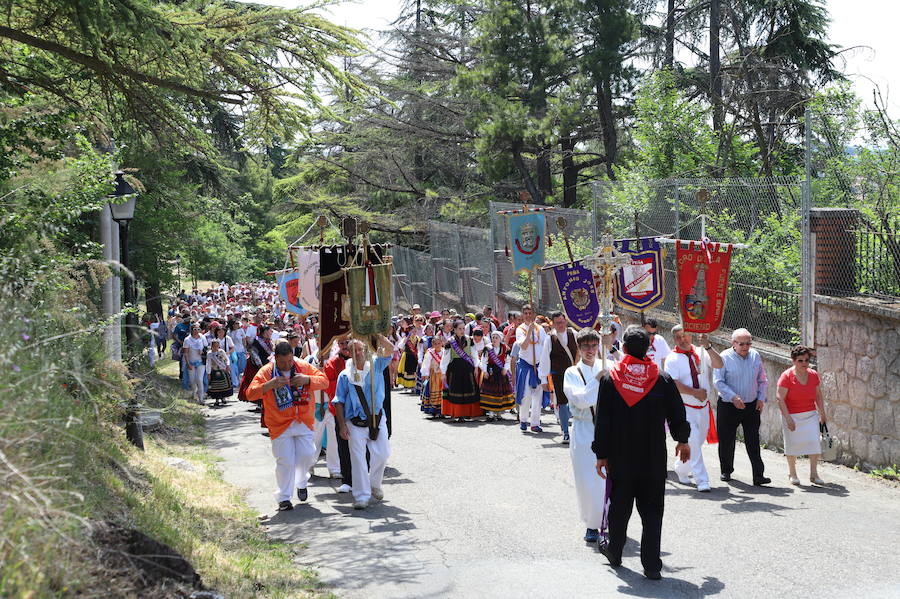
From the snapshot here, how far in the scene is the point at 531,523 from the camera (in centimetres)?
913

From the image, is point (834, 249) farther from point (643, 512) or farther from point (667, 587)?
point (667, 587)

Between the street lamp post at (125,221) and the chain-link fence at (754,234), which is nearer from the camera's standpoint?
the street lamp post at (125,221)

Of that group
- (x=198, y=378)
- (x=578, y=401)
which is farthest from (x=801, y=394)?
(x=198, y=378)

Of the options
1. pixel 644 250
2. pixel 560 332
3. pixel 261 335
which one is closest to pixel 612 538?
pixel 560 332

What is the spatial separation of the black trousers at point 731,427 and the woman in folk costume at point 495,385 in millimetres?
5816

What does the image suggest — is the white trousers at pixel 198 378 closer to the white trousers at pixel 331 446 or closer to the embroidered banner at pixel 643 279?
the white trousers at pixel 331 446

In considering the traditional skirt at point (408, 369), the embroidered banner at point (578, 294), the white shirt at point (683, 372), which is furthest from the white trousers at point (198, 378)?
the white shirt at point (683, 372)

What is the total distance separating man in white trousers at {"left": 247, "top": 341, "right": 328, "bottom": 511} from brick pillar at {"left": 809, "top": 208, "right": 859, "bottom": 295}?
21.3ft

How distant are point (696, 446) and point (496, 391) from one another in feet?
20.4

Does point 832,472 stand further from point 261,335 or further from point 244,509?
point 261,335

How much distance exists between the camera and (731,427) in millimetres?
11039

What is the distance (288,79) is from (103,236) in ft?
14.4

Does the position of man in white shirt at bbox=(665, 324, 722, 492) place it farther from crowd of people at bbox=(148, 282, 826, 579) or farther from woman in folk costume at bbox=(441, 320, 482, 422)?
woman in folk costume at bbox=(441, 320, 482, 422)

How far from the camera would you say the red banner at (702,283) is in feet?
40.4
